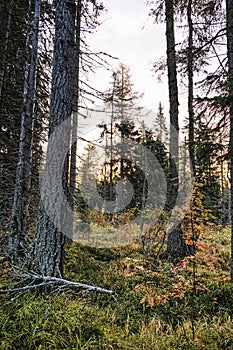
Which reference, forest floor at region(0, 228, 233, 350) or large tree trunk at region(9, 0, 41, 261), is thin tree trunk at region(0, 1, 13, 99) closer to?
large tree trunk at region(9, 0, 41, 261)

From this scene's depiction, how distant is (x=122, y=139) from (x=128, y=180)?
306 centimetres

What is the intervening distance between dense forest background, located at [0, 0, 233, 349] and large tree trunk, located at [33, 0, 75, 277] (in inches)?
0.6

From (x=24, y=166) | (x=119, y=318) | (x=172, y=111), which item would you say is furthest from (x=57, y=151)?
(x=172, y=111)

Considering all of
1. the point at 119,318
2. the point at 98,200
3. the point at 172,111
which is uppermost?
the point at 172,111

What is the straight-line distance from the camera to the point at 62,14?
4488mm

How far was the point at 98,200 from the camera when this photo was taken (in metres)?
7.41

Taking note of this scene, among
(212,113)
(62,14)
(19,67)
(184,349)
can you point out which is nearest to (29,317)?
(184,349)

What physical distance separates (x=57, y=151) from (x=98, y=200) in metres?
3.31

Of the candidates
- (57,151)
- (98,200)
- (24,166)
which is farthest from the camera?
(98,200)

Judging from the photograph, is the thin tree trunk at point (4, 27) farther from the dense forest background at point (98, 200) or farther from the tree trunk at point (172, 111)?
the tree trunk at point (172, 111)

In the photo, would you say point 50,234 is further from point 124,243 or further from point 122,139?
point 122,139

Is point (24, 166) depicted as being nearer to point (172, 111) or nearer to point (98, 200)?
point (98, 200)

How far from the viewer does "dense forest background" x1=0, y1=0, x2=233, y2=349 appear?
3.29 metres

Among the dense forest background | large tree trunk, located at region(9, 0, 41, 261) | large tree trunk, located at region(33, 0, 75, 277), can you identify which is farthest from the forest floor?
large tree trunk, located at region(9, 0, 41, 261)
